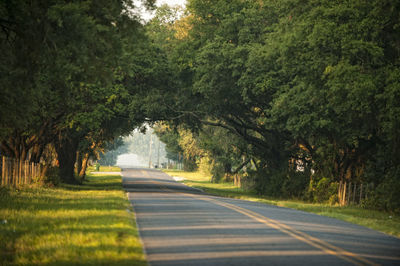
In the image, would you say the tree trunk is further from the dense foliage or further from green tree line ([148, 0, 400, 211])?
green tree line ([148, 0, 400, 211])

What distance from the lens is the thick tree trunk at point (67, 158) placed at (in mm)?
44356

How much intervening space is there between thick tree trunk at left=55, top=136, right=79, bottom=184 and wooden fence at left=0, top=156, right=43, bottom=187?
8.61m

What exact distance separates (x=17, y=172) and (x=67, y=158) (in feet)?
49.8

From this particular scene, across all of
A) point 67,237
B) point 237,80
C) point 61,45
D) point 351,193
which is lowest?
point 67,237

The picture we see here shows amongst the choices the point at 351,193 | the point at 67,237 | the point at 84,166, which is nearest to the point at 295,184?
the point at 351,193

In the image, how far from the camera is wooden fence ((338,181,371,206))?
1237 inches

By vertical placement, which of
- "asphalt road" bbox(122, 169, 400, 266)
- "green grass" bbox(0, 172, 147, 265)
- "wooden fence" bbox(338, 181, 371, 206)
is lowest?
"green grass" bbox(0, 172, 147, 265)

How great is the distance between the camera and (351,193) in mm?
32031

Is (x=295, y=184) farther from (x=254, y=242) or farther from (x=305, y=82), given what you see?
(x=254, y=242)

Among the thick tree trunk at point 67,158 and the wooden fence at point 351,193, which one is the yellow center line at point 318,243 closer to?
the wooden fence at point 351,193

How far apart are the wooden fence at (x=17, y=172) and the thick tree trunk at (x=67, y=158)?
28.2ft

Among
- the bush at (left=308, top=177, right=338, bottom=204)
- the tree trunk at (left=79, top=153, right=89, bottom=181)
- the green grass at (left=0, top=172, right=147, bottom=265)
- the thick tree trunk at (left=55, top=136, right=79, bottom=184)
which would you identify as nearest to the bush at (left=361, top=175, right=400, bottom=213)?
the bush at (left=308, top=177, right=338, bottom=204)

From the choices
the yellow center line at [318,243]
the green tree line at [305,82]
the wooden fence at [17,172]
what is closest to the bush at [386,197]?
the green tree line at [305,82]

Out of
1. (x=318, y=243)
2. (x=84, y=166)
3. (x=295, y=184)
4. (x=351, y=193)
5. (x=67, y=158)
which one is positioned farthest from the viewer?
(x=84, y=166)
